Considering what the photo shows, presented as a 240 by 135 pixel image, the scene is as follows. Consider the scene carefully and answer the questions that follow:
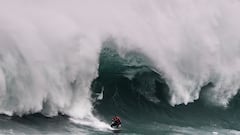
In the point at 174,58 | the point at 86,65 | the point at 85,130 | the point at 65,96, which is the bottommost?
the point at 85,130

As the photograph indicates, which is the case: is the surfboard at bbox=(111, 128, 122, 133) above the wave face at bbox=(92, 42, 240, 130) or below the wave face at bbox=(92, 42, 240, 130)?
below

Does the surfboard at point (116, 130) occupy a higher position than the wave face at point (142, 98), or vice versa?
the wave face at point (142, 98)

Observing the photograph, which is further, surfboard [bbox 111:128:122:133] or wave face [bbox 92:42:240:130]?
wave face [bbox 92:42:240:130]

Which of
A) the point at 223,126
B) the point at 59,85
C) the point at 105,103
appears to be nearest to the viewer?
the point at 59,85

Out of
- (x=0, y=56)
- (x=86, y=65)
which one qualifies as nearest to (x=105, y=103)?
(x=86, y=65)

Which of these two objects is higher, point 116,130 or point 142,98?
point 142,98

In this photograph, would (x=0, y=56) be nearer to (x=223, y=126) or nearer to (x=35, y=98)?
(x=35, y=98)

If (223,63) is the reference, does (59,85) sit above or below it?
below

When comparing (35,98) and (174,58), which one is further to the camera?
(174,58)

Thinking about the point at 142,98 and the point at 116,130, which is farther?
the point at 142,98

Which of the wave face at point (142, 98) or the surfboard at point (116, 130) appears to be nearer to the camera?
the surfboard at point (116, 130)

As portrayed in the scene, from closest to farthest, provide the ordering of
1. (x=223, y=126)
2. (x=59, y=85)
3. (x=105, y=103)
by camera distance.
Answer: (x=59, y=85) → (x=105, y=103) → (x=223, y=126)
